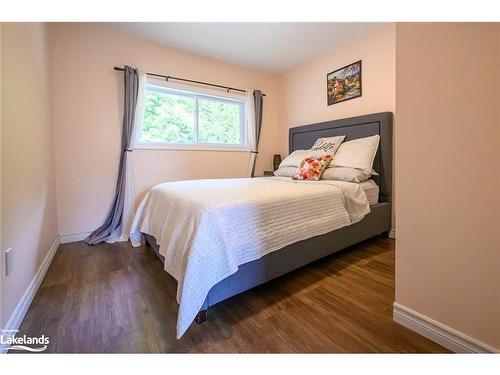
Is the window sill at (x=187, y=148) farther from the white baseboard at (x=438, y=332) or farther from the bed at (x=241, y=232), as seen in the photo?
the white baseboard at (x=438, y=332)

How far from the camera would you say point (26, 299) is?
50.8 inches

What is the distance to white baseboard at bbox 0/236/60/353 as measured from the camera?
1079 millimetres

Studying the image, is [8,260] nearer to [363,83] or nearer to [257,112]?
[257,112]

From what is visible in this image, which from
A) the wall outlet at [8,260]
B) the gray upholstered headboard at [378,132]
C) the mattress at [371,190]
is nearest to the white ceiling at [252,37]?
the gray upholstered headboard at [378,132]

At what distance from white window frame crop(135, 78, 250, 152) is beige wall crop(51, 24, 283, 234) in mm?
107

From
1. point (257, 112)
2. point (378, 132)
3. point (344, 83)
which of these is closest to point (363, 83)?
point (344, 83)

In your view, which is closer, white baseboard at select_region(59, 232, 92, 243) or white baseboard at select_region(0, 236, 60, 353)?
white baseboard at select_region(0, 236, 60, 353)

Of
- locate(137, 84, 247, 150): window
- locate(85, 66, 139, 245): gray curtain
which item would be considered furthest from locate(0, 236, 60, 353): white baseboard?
locate(137, 84, 247, 150): window

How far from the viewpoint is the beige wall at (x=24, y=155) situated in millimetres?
1100

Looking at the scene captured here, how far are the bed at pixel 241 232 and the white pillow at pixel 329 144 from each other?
485 mm

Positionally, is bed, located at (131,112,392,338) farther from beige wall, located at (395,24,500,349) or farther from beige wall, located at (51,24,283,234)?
beige wall, located at (51,24,283,234)

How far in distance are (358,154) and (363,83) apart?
39.2 inches
